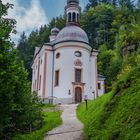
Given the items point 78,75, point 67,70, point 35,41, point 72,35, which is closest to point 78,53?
point 72,35

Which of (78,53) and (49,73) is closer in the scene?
(78,53)

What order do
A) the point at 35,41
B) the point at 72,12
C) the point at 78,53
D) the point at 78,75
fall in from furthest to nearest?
the point at 35,41 → the point at 72,12 → the point at 78,53 → the point at 78,75

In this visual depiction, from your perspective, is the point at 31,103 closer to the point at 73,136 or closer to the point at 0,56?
the point at 73,136

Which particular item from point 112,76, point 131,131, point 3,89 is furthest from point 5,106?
point 112,76

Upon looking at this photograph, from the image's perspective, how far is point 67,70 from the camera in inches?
1793

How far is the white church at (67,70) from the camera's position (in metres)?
44.9

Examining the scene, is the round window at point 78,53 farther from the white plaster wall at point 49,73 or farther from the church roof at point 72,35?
the white plaster wall at point 49,73

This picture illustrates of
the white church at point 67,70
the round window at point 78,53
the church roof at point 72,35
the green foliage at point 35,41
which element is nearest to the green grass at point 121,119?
the white church at point 67,70

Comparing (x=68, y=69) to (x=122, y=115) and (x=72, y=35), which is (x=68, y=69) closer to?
(x=72, y=35)

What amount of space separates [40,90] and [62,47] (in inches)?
250

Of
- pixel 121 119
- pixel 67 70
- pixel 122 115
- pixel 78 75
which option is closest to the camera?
pixel 121 119

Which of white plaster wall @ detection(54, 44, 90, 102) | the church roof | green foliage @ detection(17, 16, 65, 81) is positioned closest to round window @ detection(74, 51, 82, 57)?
white plaster wall @ detection(54, 44, 90, 102)

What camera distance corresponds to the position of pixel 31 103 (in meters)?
20.3

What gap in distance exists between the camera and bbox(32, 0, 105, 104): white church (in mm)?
44875
